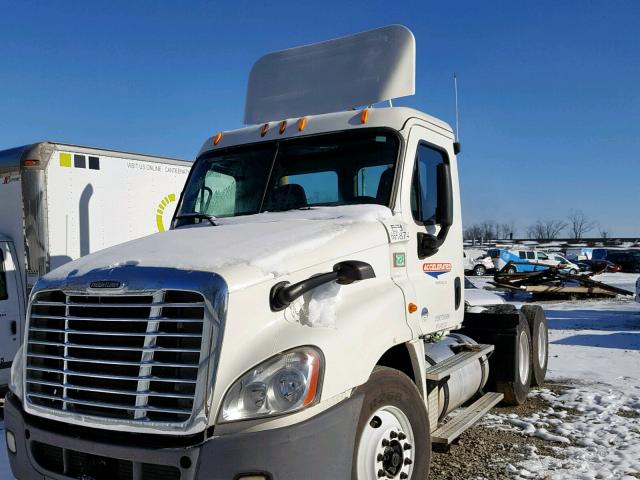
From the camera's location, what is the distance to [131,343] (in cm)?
297

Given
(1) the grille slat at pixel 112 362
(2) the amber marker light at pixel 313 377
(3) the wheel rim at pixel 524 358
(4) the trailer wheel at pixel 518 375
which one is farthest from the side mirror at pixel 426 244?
(3) the wheel rim at pixel 524 358

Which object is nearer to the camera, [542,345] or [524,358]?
[524,358]

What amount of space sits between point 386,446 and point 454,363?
183cm

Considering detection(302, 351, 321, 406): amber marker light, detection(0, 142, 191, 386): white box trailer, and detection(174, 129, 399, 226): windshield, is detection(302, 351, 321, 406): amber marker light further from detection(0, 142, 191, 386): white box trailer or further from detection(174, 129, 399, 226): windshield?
detection(0, 142, 191, 386): white box trailer

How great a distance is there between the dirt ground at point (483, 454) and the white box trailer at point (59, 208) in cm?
499

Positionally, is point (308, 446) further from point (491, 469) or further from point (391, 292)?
point (491, 469)

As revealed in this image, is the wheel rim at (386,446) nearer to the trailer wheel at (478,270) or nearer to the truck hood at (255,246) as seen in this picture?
the truck hood at (255,246)

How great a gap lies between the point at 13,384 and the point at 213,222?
166 cm

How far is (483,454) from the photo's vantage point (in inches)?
208

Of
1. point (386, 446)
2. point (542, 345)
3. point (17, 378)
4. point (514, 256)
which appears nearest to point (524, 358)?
point (542, 345)

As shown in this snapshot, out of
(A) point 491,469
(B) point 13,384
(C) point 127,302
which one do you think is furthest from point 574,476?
(B) point 13,384

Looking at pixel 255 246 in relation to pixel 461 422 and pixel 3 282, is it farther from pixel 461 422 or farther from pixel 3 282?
pixel 3 282

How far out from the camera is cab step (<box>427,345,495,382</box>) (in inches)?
175

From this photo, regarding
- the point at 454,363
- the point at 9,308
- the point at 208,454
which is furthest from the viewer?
the point at 9,308
